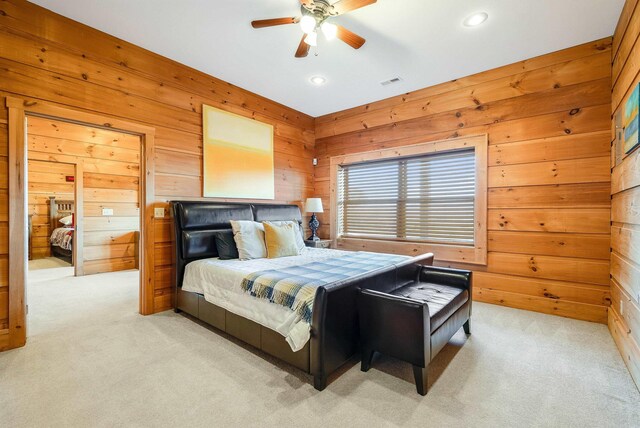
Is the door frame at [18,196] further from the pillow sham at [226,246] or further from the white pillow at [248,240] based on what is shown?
the white pillow at [248,240]

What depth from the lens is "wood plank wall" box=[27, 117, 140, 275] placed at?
5.08 meters

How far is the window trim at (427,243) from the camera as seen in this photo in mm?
3570

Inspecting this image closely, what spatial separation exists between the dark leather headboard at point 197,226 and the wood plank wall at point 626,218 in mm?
3633

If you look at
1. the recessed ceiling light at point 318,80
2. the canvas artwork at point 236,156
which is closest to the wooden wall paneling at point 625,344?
the recessed ceiling light at point 318,80

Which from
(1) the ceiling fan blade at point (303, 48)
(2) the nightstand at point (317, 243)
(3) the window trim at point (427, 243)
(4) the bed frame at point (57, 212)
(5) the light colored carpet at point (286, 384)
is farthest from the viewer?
(4) the bed frame at point (57, 212)

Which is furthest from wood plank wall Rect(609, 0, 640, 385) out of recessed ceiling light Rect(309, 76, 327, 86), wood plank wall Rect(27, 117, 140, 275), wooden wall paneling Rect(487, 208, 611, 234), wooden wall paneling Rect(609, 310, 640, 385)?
wood plank wall Rect(27, 117, 140, 275)

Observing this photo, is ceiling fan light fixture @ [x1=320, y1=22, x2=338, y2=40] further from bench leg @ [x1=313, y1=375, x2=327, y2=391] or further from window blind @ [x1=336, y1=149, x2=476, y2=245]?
bench leg @ [x1=313, y1=375, x2=327, y2=391]

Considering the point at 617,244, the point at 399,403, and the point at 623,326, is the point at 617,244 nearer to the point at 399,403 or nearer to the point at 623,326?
the point at 623,326

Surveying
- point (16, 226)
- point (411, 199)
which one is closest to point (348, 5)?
point (411, 199)

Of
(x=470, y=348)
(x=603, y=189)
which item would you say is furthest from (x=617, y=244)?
(x=470, y=348)

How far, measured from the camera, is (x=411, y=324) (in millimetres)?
1819

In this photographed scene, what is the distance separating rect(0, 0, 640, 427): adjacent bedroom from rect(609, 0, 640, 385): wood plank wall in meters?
0.04

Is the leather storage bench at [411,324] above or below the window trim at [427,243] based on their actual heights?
below

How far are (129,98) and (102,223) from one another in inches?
129
